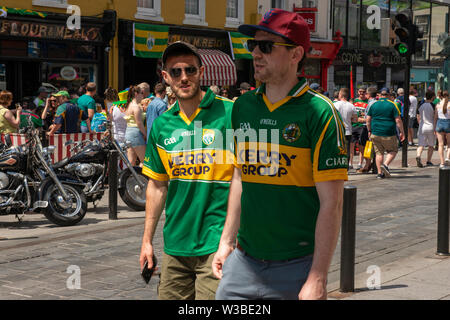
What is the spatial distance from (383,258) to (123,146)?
4.90 m

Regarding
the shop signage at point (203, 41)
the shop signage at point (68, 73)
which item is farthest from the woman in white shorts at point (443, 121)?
the shop signage at point (68, 73)

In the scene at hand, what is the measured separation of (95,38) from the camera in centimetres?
1997

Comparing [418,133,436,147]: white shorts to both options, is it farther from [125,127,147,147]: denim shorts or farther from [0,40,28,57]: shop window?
[0,40,28,57]: shop window

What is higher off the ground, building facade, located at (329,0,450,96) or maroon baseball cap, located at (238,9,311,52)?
building facade, located at (329,0,450,96)

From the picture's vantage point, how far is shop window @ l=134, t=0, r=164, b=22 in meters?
21.4

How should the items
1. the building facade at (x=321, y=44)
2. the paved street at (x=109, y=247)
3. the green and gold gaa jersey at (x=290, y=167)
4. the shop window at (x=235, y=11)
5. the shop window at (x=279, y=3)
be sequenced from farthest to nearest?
the building facade at (x=321, y=44) → the shop window at (x=279, y=3) → the shop window at (x=235, y=11) → the paved street at (x=109, y=247) → the green and gold gaa jersey at (x=290, y=167)

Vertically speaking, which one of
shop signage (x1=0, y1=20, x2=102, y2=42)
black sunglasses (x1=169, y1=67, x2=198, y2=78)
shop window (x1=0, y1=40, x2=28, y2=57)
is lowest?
black sunglasses (x1=169, y1=67, x2=198, y2=78)

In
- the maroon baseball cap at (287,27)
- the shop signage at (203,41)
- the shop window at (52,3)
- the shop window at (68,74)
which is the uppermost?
the shop window at (52,3)

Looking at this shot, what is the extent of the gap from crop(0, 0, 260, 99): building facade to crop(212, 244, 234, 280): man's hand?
15.4 m

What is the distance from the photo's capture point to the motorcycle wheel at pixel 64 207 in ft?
30.0

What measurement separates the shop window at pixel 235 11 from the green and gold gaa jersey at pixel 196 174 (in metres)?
21.5

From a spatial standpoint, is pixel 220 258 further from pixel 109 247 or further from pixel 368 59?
pixel 368 59

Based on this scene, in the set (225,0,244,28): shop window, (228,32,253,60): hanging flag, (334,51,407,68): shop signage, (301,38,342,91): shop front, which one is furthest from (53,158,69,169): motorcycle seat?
(334,51,407,68): shop signage

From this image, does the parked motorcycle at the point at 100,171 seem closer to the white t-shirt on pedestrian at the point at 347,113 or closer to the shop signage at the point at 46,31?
the white t-shirt on pedestrian at the point at 347,113
